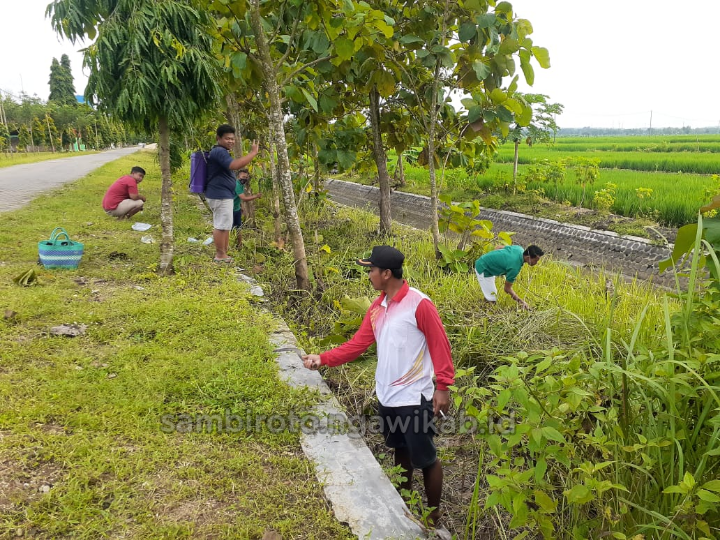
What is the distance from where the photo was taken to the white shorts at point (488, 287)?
4461 mm

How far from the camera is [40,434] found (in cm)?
234

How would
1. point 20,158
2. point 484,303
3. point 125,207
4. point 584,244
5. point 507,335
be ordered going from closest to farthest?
1. point 507,335
2. point 484,303
3. point 125,207
4. point 584,244
5. point 20,158

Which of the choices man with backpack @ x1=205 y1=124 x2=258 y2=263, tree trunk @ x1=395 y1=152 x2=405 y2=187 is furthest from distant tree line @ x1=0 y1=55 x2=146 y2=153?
man with backpack @ x1=205 y1=124 x2=258 y2=263

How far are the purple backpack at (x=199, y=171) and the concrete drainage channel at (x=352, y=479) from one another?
3.06m

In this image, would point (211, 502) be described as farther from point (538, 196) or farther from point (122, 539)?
point (538, 196)

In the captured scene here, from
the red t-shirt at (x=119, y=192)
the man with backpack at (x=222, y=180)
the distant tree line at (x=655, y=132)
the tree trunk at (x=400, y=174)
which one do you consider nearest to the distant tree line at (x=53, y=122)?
the tree trunk at (x=400, y=174)

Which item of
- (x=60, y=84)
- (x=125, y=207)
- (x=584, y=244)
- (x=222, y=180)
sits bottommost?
(x=584, y=244)

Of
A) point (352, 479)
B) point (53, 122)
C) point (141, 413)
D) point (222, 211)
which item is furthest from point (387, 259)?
point (53, 122)

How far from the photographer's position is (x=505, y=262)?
14.0 ft

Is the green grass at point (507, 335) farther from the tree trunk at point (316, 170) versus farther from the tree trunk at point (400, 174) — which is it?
the tree trunk at point (400, 174)

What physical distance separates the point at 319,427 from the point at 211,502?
74 cm

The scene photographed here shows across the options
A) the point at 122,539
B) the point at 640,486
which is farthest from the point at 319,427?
the point at 640,486

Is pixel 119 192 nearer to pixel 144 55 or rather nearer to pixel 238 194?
pixel 238 194

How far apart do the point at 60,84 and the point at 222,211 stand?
180ft
